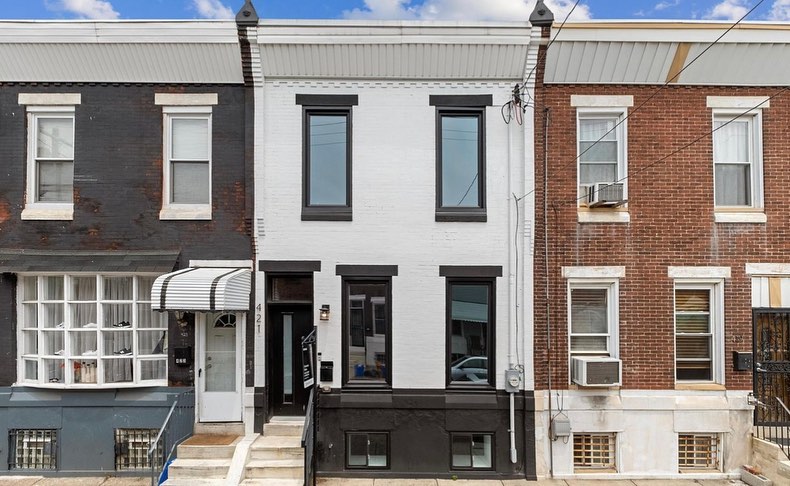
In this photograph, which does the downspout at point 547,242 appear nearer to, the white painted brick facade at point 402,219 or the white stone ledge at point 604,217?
the white painted brick facade at point 402,219

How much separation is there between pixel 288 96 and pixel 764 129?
27.0ft

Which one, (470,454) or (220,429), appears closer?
(470,454)

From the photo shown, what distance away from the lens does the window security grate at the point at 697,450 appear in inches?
292

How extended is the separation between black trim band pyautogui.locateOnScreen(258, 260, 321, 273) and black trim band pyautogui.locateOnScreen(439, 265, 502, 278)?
2.11 meters

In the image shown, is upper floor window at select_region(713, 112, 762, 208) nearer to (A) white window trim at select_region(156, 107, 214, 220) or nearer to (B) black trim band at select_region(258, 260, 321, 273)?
(B) black trim band at select_region(258, 260, 321, 273)

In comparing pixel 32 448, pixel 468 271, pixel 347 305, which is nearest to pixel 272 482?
pixel 347 305

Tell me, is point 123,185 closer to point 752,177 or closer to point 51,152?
point 51,152

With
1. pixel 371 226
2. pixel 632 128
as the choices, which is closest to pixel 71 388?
pixel 371 226

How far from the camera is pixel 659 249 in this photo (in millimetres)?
7512

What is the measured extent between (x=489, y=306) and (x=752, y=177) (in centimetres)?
513

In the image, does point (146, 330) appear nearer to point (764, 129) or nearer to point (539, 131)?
point (539, 131)

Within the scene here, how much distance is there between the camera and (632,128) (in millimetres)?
7641

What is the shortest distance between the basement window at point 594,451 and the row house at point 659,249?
0.02 metres

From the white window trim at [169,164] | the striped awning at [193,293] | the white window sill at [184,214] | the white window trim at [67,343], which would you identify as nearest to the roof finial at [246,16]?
the white window trim at [169,164]
